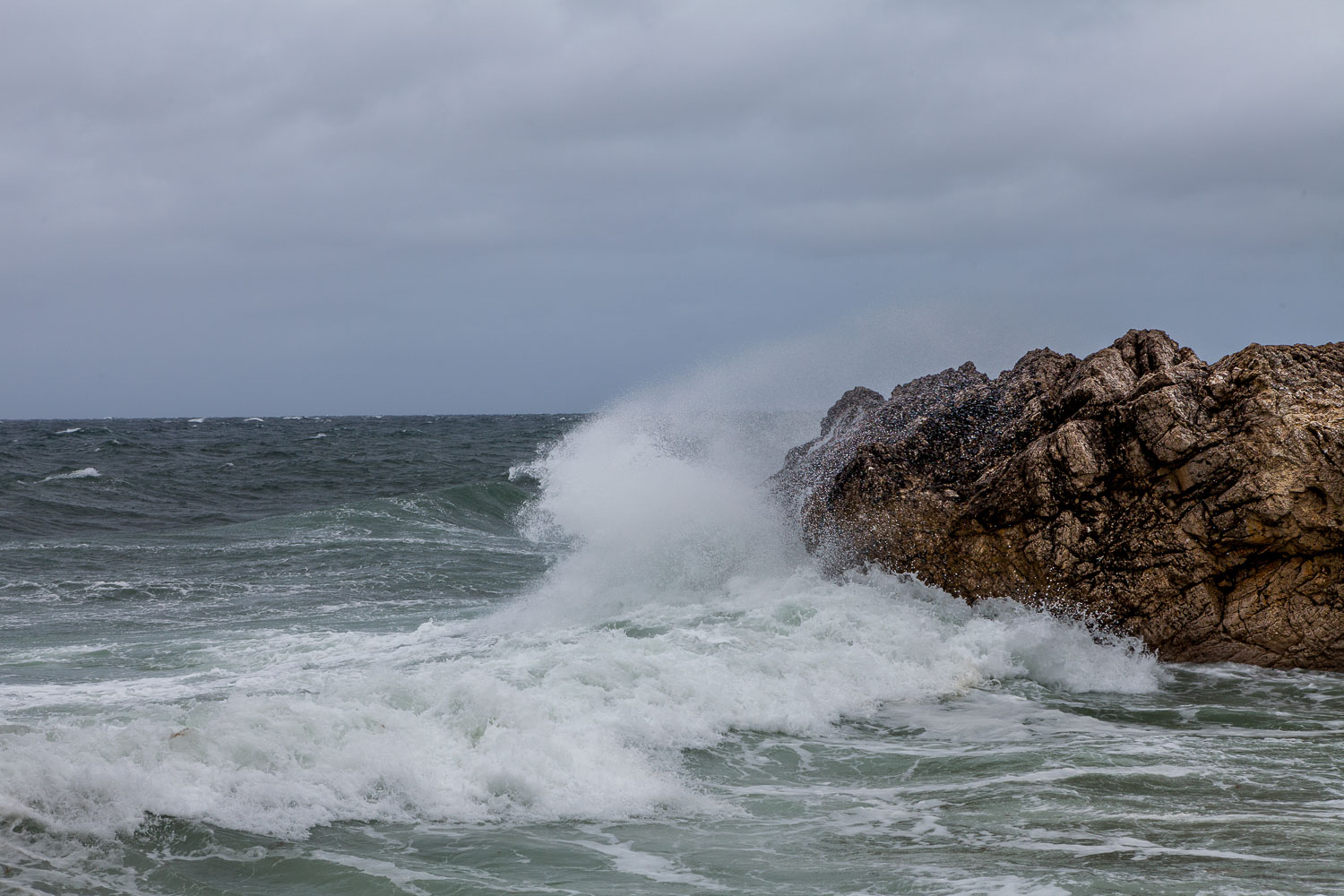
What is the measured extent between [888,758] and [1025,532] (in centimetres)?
261

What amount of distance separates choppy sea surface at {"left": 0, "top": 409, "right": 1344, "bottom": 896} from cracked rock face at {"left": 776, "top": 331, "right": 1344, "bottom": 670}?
0.91ft

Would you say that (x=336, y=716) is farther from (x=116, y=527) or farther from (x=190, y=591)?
(x=116, y=527)

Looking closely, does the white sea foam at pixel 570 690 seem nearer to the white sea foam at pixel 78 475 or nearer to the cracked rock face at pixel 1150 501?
the cracked rock face at pixel 1150 501

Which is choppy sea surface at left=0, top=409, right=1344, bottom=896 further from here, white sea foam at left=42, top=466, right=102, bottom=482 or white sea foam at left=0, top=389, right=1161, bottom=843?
white sea foam at left=42, top=466, right=102, bottom=482

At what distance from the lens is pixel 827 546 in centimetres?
868

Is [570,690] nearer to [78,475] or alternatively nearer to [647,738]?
[647,738]

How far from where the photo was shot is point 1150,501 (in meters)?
7.19

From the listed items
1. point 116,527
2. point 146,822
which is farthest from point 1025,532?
point 116,527

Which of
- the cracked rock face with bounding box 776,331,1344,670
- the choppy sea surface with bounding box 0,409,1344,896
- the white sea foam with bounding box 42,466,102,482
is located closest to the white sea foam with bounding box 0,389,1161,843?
the choppy sea surface with bounding box 0,409,1344,896

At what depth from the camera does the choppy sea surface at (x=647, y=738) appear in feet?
13.3

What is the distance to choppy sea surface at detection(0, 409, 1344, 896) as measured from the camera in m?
4.05

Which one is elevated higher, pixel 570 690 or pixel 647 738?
pixel 570 690

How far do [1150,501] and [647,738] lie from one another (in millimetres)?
3843

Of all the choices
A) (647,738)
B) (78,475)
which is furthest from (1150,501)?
(78,475)
